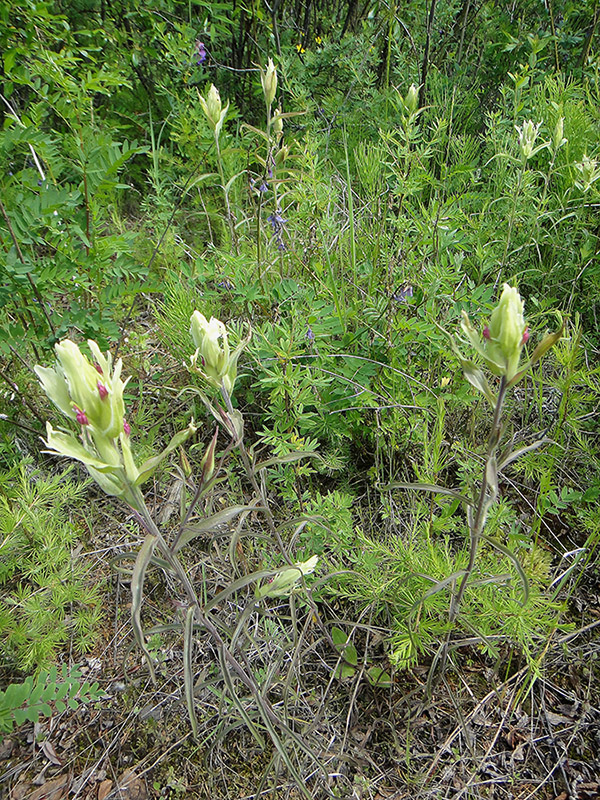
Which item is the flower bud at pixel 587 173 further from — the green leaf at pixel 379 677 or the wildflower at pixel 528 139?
the green leaf at pixel 379 677

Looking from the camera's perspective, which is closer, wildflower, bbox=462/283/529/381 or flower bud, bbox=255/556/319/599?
wildflower, bbox=462/283/529/381

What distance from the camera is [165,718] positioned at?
160cm

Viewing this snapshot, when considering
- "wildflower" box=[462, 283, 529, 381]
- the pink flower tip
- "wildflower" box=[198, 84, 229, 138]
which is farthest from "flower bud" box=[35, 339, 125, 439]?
"wildflower" box=[198, 84, 229, 138]

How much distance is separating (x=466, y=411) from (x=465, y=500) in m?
1.04

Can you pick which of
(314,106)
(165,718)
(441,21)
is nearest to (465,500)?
(165,718)

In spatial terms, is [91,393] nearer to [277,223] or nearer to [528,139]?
[277,223]

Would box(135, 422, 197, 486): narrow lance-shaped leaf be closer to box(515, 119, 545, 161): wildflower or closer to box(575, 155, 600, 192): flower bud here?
box(515, 119, 545, 161): wildflower

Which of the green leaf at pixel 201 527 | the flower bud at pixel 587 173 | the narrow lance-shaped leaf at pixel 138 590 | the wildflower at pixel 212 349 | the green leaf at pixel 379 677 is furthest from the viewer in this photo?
the flower bud at pixel 587 173

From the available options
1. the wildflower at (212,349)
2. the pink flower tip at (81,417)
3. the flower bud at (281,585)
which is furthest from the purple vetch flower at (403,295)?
the pink flower tip at (81,417)

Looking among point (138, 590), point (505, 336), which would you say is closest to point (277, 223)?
point (505, 336)

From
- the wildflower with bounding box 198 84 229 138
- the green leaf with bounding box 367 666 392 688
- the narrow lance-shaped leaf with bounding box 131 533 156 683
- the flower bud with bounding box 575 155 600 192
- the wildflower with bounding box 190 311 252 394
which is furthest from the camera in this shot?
the flower bud with bounding box 575 155 600 192

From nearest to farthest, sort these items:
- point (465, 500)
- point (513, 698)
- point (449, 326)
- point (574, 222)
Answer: point (465, 500), point (513, 698), point (449, 326), point (574, 222)

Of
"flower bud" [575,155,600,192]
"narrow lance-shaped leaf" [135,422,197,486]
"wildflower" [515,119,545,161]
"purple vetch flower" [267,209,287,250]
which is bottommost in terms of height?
"purple vetch flower" [267,209,287,250]

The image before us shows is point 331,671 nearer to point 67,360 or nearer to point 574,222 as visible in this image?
point 67,360
